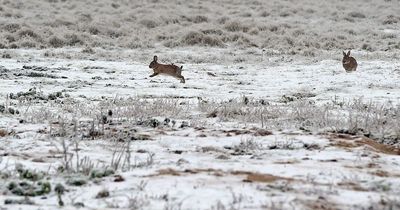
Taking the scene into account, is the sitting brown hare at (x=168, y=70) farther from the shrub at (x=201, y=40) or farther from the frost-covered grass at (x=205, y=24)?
the shrub at (x=201, y=40)

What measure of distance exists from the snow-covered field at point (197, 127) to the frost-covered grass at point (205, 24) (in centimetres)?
28

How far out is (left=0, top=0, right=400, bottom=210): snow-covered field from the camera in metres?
3.98

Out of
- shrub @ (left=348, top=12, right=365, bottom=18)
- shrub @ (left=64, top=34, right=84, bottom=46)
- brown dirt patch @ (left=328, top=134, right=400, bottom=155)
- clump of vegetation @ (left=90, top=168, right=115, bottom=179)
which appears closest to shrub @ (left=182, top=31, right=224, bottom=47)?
shrub @ (left=64, top=34, right=84, bottom=46)

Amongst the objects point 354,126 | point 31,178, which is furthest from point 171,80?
point 31,178

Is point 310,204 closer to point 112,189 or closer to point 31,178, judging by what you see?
point 112,189

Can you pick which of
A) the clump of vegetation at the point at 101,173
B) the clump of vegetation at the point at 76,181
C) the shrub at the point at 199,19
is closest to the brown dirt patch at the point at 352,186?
the clump of vegetation at the point at 101,173

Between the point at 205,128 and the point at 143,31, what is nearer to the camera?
the point at 205,128

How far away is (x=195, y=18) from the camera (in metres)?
27.6

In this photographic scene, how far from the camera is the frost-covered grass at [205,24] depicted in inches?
843

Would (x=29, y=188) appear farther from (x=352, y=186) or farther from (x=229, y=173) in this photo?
(x=352, y=186)

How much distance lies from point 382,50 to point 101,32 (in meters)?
10.9

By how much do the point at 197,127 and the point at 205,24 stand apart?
63.4 feet

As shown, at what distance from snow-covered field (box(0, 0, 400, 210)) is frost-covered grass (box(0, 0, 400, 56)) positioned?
28cm

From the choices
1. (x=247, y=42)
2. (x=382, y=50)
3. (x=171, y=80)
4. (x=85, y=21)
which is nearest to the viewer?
(x=171, y=80)
